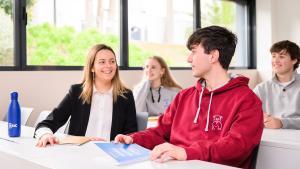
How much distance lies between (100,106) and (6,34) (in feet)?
5.41

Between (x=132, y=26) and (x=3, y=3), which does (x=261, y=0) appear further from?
(x=3, y=3)

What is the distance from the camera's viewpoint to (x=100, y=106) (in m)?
2.39

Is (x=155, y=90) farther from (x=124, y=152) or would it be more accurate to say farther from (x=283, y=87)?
(x=124, y=152)

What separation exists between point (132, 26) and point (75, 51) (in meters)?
0.92

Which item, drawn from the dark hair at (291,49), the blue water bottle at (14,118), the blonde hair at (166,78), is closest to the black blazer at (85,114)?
the blue water bottle at (14,118)

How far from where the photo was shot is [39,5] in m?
3.71

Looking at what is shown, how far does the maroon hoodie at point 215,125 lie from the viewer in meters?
1.36

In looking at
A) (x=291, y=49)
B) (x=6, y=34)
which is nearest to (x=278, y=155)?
(x=291, y=49)

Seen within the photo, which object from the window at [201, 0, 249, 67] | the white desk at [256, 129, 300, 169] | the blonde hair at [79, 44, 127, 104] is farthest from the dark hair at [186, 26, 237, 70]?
the window at [201, 0, 249, 67]

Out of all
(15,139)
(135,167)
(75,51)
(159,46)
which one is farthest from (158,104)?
(135,167)

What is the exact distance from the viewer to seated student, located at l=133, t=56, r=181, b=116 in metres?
3.62

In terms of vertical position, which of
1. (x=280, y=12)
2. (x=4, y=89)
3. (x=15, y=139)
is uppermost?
(x=280, y=12)

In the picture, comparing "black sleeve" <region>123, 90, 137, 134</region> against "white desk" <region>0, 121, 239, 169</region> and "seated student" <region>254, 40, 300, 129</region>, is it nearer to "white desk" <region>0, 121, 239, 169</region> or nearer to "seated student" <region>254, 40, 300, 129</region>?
"white desk" <region>0, 121, 239, 169</region>

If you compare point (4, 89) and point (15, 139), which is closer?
point (15, 139)
